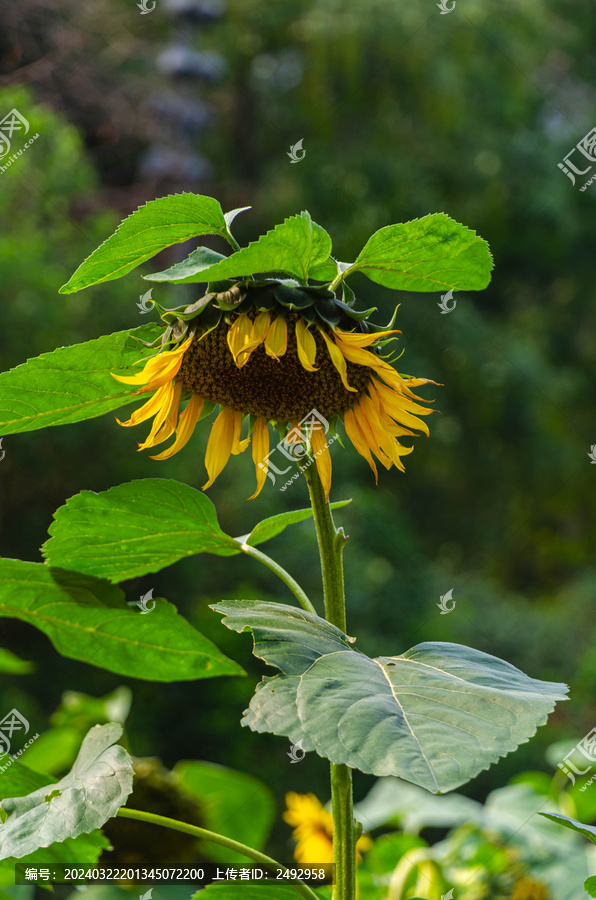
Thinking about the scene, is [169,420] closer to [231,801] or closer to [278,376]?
[278,376]

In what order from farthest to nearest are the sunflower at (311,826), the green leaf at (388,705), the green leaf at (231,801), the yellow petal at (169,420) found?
the sunflower at (311,826) → the green leaf at (231,801) → the yellow petal at (169,420) → the green leaf at (388,705)

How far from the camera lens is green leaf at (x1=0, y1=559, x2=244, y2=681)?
286 mm

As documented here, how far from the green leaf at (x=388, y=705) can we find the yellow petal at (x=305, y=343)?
79mm

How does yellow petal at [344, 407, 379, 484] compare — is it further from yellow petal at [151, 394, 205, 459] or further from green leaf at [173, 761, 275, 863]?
green leaf at [173, 761, 275, 863]

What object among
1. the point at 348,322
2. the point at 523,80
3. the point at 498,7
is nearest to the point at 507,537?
the point at 523,80

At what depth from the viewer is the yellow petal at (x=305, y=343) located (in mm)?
246

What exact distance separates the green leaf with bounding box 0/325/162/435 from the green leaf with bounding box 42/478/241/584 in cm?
3

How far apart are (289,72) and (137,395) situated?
2667mm

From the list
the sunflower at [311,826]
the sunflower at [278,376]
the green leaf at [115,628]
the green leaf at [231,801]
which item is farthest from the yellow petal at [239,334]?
the sunflower at [311,826]

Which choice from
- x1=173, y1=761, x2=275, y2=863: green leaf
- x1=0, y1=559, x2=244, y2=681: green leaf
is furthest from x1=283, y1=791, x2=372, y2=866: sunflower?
x1=0, y1=559, x2=244, y2=681: green leaf

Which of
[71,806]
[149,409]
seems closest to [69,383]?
[149,409]

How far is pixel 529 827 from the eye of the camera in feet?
1.67

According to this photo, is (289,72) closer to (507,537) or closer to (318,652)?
(507,537)

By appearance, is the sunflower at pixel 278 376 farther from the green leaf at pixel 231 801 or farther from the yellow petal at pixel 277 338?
the green leaf at pixel 231 801
